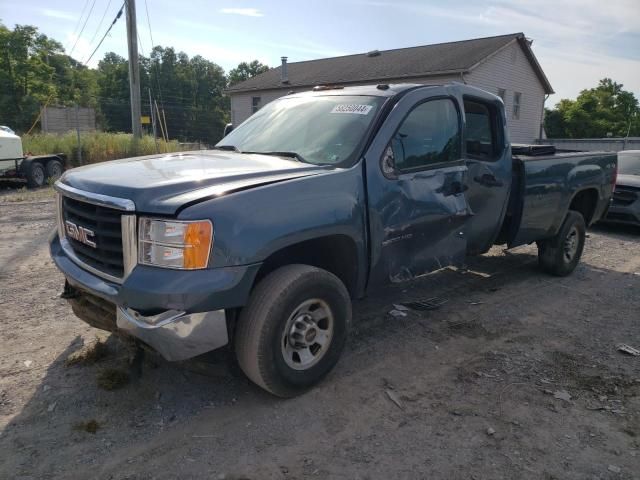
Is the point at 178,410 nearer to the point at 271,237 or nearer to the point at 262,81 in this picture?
the point at 271,237

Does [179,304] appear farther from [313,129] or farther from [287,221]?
[313,129]

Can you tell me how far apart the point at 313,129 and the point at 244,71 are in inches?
3440

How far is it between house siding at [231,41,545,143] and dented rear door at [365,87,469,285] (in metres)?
19.3

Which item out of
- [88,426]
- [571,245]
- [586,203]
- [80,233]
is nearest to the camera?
[88,426]

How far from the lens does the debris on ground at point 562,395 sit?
3.49 m

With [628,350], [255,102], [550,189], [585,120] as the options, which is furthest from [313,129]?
[585,120]

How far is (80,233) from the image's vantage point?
10.6 feet

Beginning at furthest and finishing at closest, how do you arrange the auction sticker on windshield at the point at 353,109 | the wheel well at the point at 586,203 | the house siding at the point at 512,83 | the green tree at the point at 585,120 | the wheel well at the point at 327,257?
the green tree at the point at 585,120 < the house siding at the point at 512,83 < the wheel well at the point at 586,203 < the auction sticker on windshield at the point at 353,109 < the wheel well at the point at 327,257

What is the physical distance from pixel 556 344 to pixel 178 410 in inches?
122

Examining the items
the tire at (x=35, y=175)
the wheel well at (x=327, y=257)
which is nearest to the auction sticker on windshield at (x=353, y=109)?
the wheel well at (x=327, y=257)

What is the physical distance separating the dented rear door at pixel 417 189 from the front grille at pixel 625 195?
638 centimetres

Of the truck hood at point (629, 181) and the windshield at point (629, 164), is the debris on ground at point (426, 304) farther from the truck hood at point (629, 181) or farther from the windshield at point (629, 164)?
the windshield at point (629, 164)

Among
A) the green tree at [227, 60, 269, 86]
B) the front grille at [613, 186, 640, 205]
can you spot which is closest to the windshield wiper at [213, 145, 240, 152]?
the front grille at [613, 186, 640, 205]

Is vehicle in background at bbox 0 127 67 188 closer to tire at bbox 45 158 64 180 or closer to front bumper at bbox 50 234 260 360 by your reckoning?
tire at bbox 45 158 64 180
